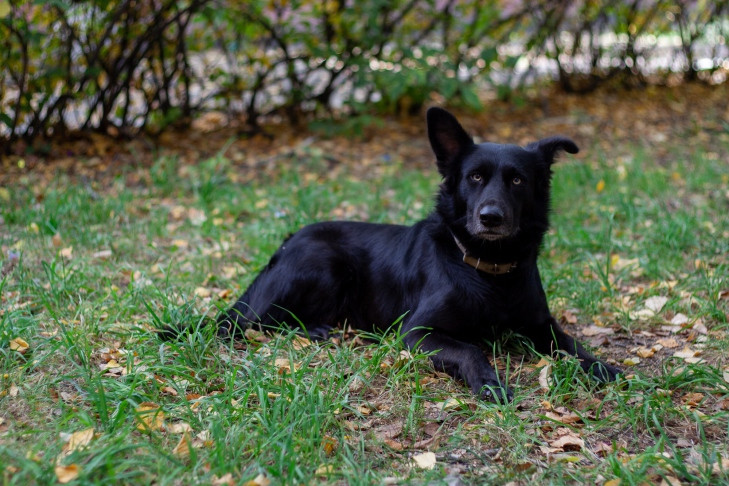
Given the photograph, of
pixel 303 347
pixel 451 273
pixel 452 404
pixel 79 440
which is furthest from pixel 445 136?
pixel 79 440

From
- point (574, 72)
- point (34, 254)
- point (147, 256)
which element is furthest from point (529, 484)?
point (574, 72)

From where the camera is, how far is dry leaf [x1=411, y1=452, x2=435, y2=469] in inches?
92.8

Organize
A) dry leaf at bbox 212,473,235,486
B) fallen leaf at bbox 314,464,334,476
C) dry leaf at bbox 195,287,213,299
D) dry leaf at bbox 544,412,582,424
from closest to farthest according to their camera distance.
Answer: dry leaf at bbox 212,473,235,486 → fallen leaf at bbox 314,464,334,476 → dry leaf at bbox 544,412,582,424 → dry leaf at bbox 195,287,213,299

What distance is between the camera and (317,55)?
6.69 metres

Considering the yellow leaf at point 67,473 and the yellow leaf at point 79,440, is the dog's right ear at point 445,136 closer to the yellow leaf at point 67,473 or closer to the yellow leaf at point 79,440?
the yellow leaf at point 79,440

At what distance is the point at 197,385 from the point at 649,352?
2.06m

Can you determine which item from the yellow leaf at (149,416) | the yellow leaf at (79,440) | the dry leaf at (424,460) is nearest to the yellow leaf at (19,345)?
the yellow leaf at (149,416)

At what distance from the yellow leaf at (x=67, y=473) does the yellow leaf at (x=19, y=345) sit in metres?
1.15

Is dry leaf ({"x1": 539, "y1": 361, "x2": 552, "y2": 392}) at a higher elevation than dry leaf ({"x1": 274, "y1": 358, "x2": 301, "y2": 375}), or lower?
lower

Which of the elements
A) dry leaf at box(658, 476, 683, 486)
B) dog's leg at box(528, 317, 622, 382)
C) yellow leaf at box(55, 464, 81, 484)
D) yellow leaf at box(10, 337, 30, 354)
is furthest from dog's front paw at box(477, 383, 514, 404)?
yellow leaf at box(10, 337, 30, 354)

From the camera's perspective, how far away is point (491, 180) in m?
3.22

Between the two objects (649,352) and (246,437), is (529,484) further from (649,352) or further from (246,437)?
(649,352)

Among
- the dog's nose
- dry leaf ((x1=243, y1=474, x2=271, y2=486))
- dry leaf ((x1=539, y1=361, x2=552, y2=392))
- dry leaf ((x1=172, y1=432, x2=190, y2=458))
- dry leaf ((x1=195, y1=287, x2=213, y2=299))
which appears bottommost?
dry leaf ((x1=539, y1=361, x2=552, y2=392))

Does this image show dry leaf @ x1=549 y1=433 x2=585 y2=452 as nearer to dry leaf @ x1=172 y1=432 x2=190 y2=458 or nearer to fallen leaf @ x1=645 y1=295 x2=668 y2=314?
dry leaf @ x1=172 y1=432 x2=190 y2=458
